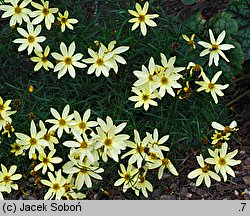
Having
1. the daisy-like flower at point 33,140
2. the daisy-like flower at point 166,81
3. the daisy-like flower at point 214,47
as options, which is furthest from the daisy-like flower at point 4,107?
the daisy-like flower at point 214,47

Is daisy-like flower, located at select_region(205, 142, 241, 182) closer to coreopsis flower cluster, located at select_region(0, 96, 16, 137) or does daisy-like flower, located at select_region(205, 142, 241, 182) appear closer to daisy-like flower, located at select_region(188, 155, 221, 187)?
daisy-like flower, located at select_region(188, 155, 221, 187)

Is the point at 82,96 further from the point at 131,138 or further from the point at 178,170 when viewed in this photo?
the point at 178,170

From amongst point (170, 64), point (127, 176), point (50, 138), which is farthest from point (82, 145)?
point (170, 64)

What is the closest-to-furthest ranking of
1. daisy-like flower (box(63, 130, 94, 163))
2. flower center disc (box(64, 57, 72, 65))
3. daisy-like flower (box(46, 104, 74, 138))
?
1. daisy-like flower (box(63, 130, 94, 163))
2. daisy-like flower (box(46, 104, 74, 138))
3. flower center disc (box(64, 57, 72, 65))

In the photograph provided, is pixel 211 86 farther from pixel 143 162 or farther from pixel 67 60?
pixel 67 60

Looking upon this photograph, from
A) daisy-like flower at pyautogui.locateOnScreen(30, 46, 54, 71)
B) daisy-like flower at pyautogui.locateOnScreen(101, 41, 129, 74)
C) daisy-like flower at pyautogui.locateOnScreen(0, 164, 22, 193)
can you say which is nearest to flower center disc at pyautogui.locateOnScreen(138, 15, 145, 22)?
daisy-like flower at pyautogui.locateOnScreen(101, 41, 129, 74)
